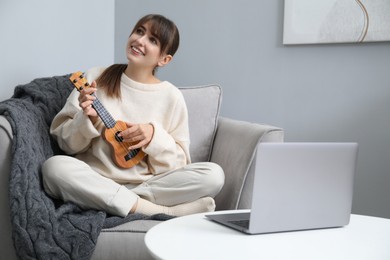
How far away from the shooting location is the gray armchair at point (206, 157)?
156 cm

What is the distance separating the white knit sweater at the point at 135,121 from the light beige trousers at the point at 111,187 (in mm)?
115

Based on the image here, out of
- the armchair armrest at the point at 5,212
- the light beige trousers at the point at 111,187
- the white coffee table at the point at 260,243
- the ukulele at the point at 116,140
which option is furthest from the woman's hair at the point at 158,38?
the white coffee table at the point at 260,243

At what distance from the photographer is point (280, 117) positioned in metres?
2.63

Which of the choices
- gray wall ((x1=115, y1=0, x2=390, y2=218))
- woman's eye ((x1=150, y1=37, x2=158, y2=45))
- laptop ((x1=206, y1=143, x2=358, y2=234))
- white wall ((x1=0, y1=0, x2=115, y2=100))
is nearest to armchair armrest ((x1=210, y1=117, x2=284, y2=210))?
woman's eye ((x1=150, y1=37, x2=158, y2=45))

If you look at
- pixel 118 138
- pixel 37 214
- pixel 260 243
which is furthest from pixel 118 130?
pixel 260 243

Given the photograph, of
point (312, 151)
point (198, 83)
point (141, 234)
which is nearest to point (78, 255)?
point (141, 234)

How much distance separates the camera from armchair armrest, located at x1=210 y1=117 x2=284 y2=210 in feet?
6.47

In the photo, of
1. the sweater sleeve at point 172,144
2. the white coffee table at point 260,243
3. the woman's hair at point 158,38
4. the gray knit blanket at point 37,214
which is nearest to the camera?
the white coffee table at point 260,243

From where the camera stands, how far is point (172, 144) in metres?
2.02

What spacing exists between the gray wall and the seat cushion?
13.7 inches

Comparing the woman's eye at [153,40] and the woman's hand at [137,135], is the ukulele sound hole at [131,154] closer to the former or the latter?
the woman's hand at [137,135]

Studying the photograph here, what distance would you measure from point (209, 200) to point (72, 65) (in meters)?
1.01

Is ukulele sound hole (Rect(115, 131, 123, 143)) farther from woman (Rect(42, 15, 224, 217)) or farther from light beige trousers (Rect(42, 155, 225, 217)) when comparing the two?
light beige trousers (Rect(42, 155, 225, 217))

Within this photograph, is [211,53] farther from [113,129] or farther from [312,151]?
[312,151]
